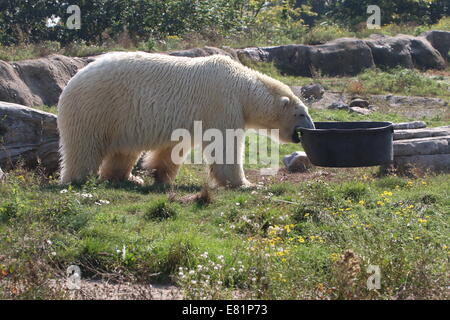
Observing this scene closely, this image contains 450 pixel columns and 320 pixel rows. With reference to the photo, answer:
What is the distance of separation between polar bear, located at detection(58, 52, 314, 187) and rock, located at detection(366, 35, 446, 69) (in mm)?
13261

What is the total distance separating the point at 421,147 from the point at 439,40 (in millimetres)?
16642

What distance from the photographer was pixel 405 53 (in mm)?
22156

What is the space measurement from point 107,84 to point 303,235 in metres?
3.89

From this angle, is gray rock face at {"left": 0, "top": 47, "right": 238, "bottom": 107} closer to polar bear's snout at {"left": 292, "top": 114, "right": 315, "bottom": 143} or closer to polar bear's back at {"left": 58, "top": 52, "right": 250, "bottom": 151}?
polar bear's back at {"left": 58, "top": 52, "right": 250, "bottom": 151}

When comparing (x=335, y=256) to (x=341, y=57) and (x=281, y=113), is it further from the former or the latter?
(x=341, y=57)

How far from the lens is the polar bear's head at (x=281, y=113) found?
9297 mm

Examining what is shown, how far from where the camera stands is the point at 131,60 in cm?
886

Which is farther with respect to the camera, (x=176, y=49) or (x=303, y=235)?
(x=176, y=49)

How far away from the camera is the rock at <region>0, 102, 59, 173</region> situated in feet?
29.8

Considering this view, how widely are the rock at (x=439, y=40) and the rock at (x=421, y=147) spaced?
16.1m

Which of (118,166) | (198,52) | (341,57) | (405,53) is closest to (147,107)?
(118,166)

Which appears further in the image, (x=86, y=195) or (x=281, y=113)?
(x=281, y=113)
